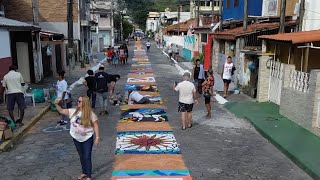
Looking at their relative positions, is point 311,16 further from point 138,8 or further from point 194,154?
point 138,8

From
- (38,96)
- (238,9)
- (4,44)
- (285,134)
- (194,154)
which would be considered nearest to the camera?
(194,154)

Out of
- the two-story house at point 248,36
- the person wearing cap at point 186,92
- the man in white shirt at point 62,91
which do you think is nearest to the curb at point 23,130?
the man in white shirt at point 62,91

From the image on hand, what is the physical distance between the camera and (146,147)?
28.9ft

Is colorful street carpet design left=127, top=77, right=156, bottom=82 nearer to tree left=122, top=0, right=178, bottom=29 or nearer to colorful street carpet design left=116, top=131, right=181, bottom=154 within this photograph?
colorful street carpet design left=116, top=131, right=181, bottom=154

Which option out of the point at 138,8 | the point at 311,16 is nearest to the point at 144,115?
the point at 311,16

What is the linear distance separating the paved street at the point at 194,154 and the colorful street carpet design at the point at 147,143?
0.70 feet

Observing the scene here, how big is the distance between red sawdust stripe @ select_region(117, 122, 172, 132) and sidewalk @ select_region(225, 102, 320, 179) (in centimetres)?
267

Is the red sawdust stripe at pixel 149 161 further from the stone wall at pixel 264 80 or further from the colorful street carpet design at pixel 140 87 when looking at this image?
the colorful street carpet design at pixel 140 87

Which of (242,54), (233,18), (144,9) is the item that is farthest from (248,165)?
(144,9)

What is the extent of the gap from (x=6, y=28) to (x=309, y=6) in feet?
41.1

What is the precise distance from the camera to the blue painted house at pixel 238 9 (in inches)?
903

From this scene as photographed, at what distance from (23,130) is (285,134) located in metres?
6.99

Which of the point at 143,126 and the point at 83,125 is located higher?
the point at 83,125

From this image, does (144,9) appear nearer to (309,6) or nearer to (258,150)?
(309,6)
